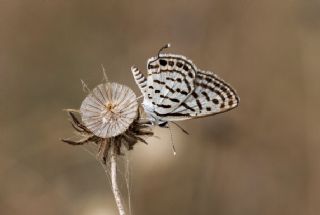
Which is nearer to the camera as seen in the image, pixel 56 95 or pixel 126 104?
pixel 126 104

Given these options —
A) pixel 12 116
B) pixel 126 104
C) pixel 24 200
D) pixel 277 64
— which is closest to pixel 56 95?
pixel 12 116

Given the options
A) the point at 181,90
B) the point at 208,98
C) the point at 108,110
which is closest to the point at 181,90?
the point at 181,90

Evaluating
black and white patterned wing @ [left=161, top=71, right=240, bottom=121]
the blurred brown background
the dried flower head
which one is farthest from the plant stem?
the blurred brown background

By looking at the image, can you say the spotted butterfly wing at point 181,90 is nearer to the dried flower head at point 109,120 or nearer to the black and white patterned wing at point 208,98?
the black and white patterned wing at point 208,98

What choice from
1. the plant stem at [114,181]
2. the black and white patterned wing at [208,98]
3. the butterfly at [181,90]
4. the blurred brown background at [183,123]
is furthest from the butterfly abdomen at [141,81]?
the blurred brown background at [183,123]

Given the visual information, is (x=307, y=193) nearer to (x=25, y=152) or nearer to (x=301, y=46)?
(x=301, y=46)

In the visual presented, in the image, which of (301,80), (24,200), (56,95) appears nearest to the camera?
(24,200)
